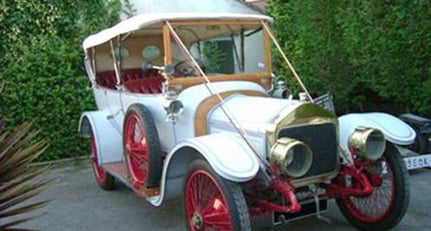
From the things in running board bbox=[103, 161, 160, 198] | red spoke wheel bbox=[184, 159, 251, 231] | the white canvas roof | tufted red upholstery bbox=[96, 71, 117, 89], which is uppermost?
the white canvas roof

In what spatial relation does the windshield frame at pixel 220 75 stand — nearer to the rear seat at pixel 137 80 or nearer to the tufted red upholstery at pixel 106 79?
the rear seat at pixel 137 80

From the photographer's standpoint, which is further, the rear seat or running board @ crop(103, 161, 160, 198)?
the rear seat

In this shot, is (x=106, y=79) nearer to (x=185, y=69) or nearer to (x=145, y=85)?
(x=145, y=85)

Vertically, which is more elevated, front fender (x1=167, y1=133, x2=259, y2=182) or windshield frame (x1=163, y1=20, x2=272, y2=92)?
windshield frame (x1=163, y1=20, x2=272, y2=92)

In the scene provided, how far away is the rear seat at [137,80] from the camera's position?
5379 mm

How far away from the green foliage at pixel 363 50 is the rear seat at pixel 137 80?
2.58 metres

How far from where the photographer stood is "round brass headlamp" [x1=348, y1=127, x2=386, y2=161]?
3766mm

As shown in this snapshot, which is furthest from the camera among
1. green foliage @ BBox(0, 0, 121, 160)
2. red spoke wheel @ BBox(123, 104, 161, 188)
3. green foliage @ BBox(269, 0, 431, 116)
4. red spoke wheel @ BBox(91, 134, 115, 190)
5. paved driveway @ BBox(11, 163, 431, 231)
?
green foliage @ BBox(0, 0, 121, 160)

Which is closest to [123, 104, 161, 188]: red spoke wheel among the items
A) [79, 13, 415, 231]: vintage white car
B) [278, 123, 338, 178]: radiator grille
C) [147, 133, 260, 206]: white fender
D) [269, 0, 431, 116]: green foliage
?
[79, 13, 415, 231]: vintage white car

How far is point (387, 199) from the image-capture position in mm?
4109

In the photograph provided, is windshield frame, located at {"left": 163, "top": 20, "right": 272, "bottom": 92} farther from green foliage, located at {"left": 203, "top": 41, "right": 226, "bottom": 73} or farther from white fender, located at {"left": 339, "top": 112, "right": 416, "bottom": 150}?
white fender, located at {"left": 339, "top": 112, "right": 416, "bottom": 150}

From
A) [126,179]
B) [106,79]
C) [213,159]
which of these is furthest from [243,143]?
[106,79]

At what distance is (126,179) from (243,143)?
1682 millimetres

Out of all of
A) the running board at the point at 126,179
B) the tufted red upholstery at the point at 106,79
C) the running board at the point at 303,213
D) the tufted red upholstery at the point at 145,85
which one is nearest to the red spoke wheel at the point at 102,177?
the running board at the point at 126,179
